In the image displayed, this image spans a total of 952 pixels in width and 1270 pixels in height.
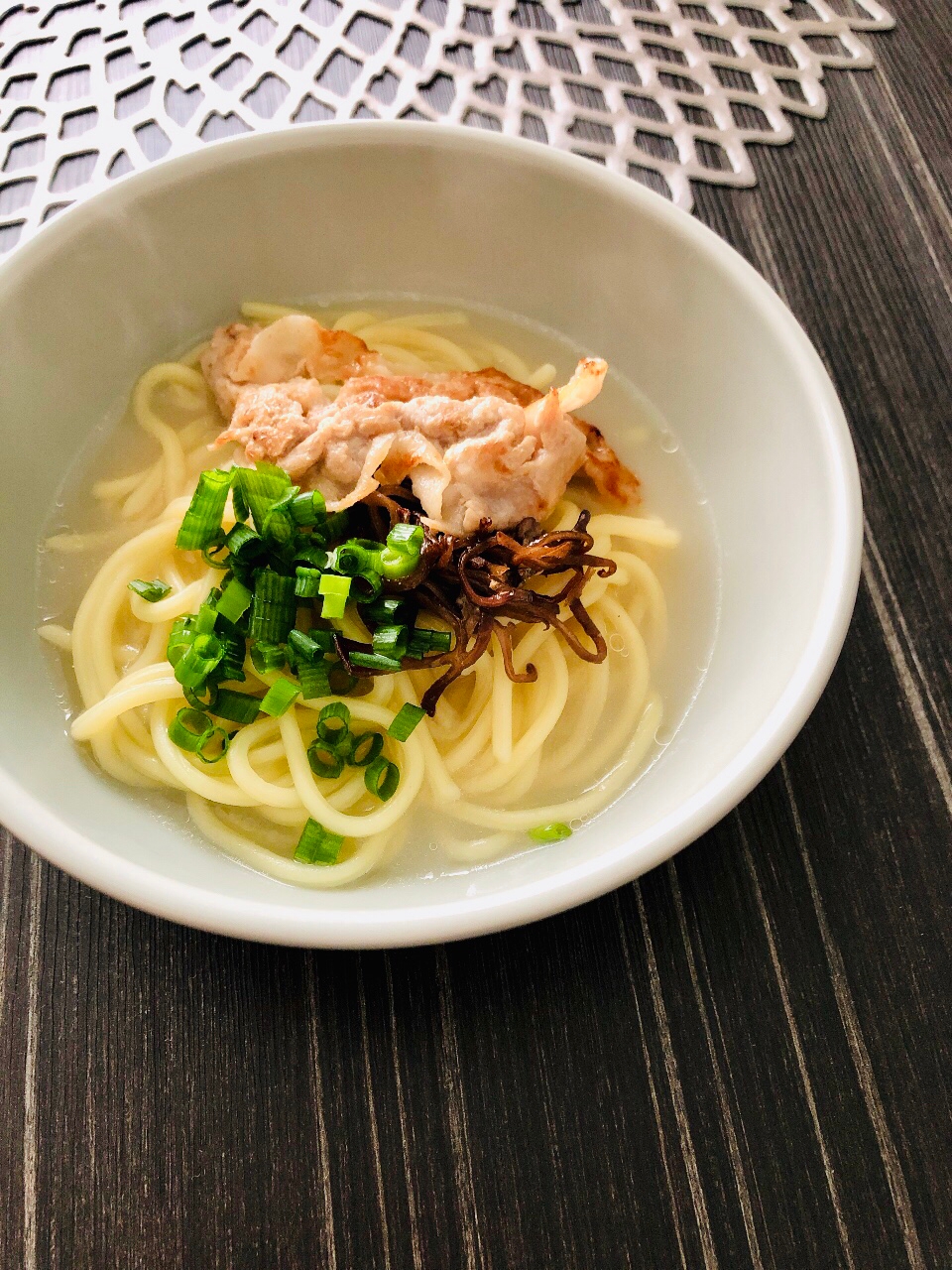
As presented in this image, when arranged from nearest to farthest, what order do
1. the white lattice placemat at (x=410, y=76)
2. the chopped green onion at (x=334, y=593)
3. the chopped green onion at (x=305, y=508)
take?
the chopped green onion at (x=334, y=593)
the chopped green onion at (x=305, y=508)
the white lattice placemat at (x=410, y=76)

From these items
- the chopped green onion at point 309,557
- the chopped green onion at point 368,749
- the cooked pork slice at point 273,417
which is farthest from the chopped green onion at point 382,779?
the cooked pork slice at point 273,417

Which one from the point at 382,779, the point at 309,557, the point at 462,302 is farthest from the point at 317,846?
the point at 462,302

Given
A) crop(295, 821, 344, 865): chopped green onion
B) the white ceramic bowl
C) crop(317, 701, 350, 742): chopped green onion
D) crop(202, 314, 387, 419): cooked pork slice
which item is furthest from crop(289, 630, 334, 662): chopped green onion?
crop(202, 314, 387, 419): cooked pork slice

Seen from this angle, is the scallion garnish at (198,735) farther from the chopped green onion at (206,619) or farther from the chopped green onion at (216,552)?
the chopped green onion at (216,552)

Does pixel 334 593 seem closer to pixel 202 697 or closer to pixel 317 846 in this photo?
pixel 202 697

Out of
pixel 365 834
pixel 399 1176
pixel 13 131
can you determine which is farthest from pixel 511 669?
pixel 13 131

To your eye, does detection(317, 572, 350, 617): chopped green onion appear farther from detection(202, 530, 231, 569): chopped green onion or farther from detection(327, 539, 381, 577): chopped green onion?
detection(202, 530, 231, 569): chopped green onion
